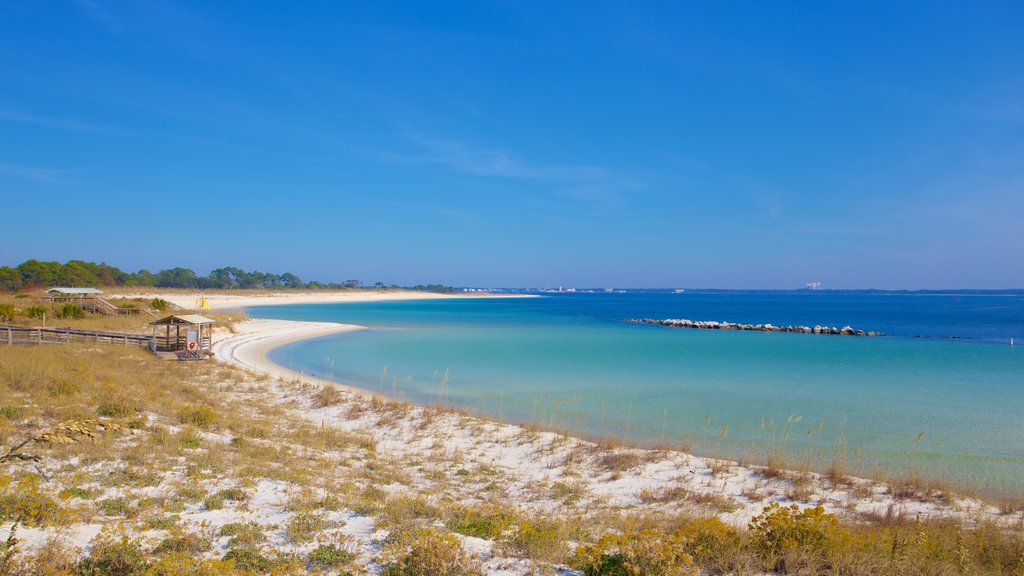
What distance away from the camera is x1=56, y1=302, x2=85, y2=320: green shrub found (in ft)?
113

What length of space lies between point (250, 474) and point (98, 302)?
38874mm

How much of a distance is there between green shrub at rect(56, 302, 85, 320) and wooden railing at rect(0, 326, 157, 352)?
11.7m

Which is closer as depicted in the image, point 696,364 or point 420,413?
point 420,413

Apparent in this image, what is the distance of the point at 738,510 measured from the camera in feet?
28.9

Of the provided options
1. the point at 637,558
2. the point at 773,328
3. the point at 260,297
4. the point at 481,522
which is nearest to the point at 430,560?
the point at 481,522

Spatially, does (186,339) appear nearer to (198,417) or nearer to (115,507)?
(198,417)

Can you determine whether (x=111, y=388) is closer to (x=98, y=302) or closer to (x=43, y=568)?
(x=43, y=568)

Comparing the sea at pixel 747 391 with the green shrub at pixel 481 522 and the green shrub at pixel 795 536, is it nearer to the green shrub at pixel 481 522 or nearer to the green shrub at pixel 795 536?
the green shrub at pixel 795 536

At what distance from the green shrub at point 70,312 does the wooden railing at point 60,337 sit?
11.7m

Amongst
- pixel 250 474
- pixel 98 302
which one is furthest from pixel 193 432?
pixel 98 302

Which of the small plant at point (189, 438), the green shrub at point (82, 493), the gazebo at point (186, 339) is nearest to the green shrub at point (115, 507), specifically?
the green shrub at point (82, 493)

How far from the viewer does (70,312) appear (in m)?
35.1

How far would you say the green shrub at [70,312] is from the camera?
34594mm

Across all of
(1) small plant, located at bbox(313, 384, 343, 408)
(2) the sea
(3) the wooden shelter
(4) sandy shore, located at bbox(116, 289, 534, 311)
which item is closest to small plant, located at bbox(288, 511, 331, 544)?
(2) the sea
